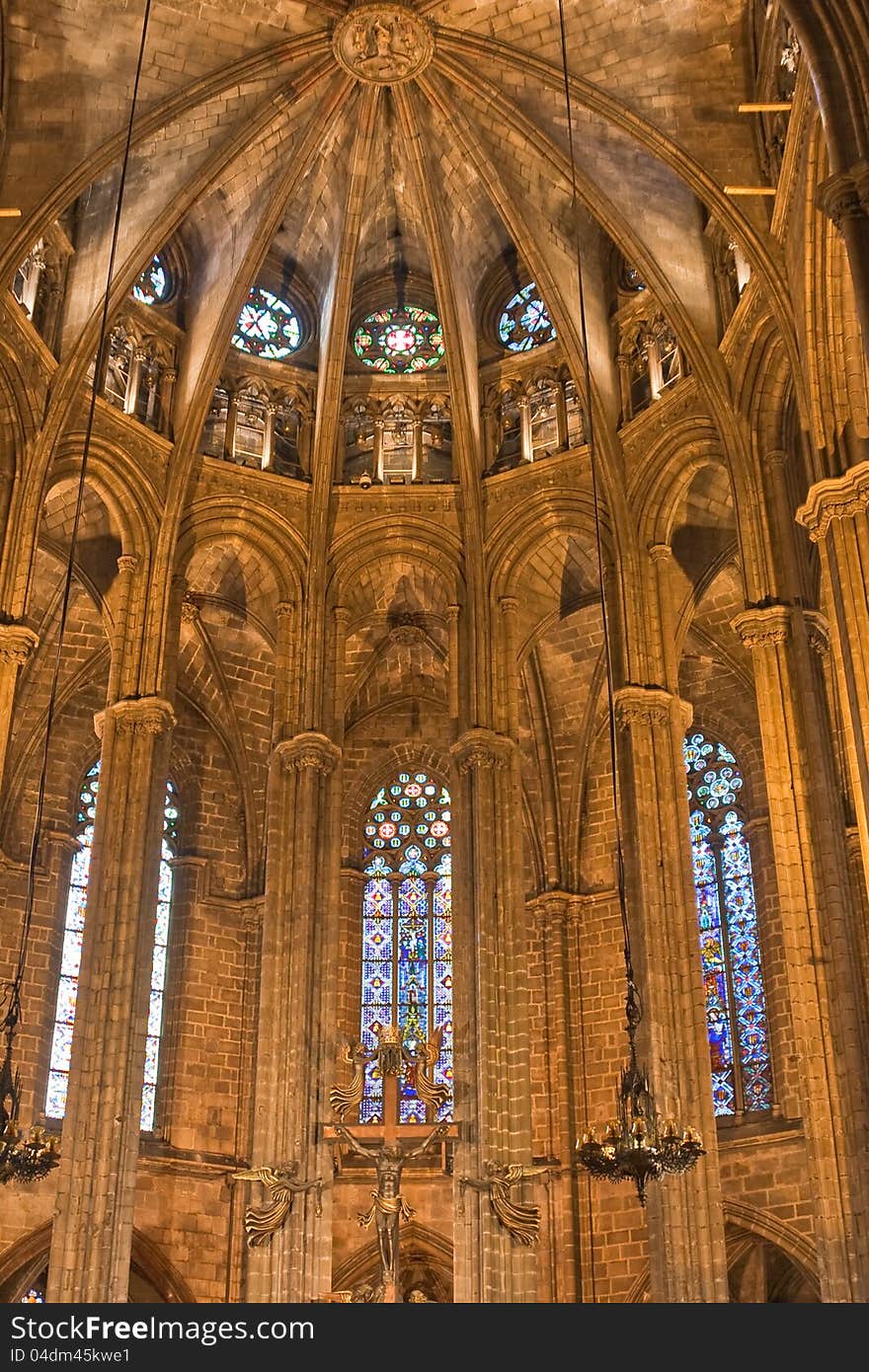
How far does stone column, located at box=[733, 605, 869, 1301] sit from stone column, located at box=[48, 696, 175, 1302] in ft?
24.3

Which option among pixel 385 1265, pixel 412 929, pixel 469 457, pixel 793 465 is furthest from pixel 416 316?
pixel 385 1265

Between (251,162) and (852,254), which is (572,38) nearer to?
(251,162)

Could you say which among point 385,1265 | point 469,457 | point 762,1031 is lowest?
point 385,1265

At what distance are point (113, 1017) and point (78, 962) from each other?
19.2 ft

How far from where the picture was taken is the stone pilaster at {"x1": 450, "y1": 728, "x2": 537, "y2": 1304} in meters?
19.2

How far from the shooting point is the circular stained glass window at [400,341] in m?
26.6

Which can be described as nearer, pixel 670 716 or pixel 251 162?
pixel 670 716

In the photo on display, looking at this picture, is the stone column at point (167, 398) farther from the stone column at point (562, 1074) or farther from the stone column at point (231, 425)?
the stone column at point (562, 1074)

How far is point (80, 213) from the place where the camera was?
948 inches

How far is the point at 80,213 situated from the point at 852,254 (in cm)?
1255

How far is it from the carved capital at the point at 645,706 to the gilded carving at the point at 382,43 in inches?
355

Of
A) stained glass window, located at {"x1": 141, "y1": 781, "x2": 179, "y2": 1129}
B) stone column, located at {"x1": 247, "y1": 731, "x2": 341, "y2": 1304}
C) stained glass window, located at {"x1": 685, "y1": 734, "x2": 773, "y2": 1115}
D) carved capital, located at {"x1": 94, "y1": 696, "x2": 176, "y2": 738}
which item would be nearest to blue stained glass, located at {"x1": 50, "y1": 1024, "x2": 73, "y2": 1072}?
stained glass window, located at {"x1": 141, "y1": 781, "x2": 179, "y2": 1129}

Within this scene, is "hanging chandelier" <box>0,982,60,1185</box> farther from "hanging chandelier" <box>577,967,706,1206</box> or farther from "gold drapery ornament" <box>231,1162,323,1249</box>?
"hanging chandelier" <box>577,967,706,1206</box>

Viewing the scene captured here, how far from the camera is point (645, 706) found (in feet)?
71.4
